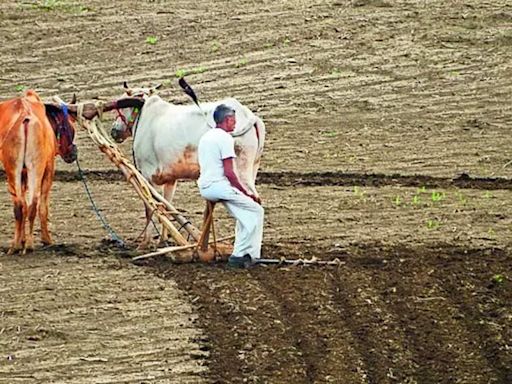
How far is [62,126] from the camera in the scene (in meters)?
18.2

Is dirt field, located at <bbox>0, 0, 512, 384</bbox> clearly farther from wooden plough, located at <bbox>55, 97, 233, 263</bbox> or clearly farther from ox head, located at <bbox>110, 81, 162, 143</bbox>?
ox head, located at <bbox>110, 81, 162, 143</bbox>

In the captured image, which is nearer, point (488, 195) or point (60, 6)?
point (488, 195)

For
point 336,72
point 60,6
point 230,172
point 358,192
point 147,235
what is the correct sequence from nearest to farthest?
point 230,172 < point 147,235 < point 358,192 < point 336,72 < point 60,6

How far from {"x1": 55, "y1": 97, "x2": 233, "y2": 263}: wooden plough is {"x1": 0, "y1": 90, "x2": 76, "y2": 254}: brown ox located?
559 millimetres

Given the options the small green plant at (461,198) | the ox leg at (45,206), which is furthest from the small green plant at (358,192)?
the ox leg at (45,206)

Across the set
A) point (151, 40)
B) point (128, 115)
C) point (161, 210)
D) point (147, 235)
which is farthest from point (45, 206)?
point (151, 40)

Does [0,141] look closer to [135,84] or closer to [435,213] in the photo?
[435,213]

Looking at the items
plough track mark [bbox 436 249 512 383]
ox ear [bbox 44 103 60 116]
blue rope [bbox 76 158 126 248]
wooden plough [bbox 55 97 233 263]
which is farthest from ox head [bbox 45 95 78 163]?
plough track mark [bbox 436 249 512 383]

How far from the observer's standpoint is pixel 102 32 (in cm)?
2803

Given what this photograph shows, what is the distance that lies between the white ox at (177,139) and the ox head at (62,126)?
2.39ft

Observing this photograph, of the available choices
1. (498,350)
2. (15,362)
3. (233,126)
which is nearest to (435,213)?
(233,126)

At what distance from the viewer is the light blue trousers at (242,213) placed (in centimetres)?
1631

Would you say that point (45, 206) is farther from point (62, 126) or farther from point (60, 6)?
point (60, 6)

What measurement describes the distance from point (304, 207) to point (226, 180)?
3.49 metres
